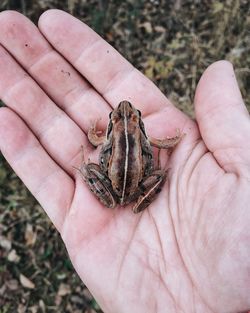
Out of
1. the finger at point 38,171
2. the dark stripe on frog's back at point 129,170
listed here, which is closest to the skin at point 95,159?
the finger at point 38,171

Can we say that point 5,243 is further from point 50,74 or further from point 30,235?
point 50,74

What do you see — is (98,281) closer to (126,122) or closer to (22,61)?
(126,122)

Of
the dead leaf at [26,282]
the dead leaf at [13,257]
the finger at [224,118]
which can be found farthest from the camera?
the dead leaf at [13,257]

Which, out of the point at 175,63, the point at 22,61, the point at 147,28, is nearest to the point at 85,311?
the point at 22,61

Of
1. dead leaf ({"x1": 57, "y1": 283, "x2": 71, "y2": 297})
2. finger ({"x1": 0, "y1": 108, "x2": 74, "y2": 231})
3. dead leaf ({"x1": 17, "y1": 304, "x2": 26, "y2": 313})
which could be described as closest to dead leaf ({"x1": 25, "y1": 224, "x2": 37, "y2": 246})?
dead leaf ({"x1": 57, "y1": 283, "x2": 71, "y2": 297})

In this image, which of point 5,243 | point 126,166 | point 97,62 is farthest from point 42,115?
point 5,243

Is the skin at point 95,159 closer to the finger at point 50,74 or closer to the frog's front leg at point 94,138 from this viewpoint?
the finger at point 50,74

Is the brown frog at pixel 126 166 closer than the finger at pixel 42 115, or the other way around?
the brown frog at pixel 126 166
